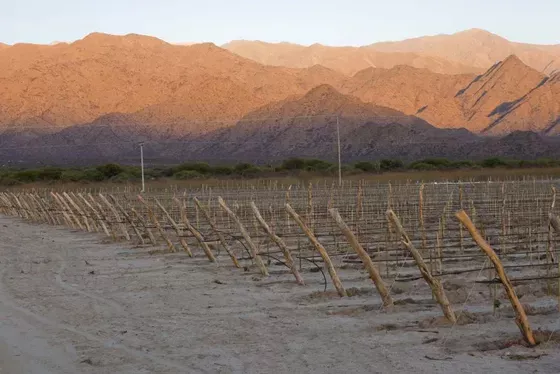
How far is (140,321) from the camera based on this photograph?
769cm

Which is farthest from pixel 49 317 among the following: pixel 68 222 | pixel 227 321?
pixel 68 222

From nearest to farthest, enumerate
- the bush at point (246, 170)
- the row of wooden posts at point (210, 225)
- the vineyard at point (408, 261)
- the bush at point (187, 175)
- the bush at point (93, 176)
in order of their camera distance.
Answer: the row of wooden posts at point (210, 225) → the vineyard at point (408, 261) → the bush at point (187, 175) → the bush at point (93, 176) → the bush at point (246, 170)

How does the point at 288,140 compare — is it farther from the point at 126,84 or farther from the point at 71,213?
the point at 71,213

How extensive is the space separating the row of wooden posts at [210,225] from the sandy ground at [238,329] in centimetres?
22

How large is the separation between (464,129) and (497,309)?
65.5 m

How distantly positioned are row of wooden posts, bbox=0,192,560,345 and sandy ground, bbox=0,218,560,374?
0.72 ft

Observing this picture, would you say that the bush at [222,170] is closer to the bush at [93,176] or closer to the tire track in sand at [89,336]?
the bush at [93,176]

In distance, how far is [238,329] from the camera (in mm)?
7141

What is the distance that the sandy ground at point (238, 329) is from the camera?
5855 mm

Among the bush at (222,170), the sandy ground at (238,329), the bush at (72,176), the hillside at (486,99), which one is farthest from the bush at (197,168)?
the sandy ground at (238,329)

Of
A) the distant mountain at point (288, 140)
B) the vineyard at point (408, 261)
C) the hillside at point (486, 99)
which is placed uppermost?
the hillside at point (486, 99)

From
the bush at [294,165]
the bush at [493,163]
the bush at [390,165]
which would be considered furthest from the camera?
the bush at [294,165]

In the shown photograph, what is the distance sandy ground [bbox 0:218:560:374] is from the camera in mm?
5855

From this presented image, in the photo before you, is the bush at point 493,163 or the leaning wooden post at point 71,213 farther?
the bush at point 493,163
